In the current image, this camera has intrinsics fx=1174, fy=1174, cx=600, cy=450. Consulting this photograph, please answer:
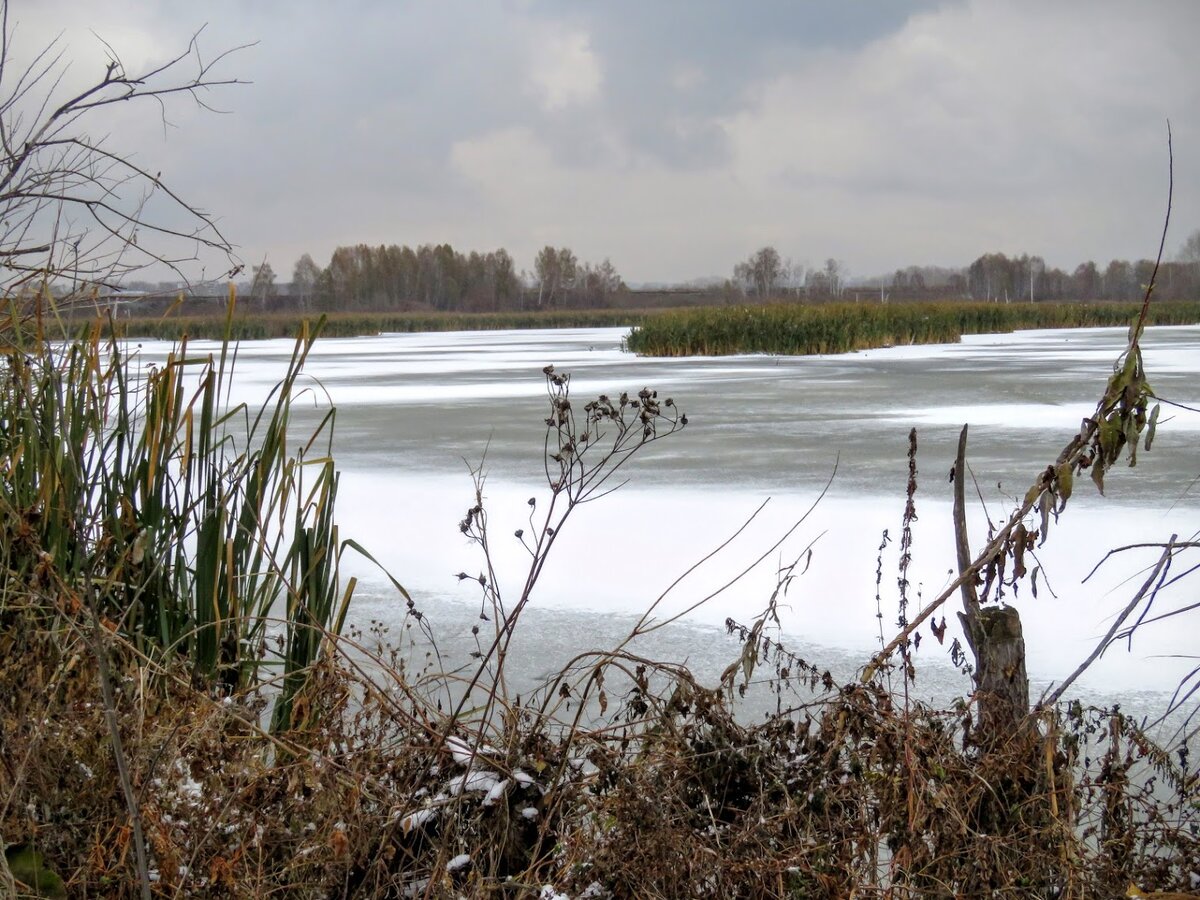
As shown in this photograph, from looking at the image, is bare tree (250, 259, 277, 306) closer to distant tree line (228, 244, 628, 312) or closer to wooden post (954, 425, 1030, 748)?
wooden post (954, 425, 1030, 748)

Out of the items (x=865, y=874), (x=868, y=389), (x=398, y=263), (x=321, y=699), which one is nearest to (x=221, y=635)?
(x=321, y=699)

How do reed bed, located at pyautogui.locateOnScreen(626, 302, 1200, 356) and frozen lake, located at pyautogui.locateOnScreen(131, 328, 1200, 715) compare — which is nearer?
frozen lake, located at pyautogui.locateOnScreen(131, 328, 1200, 715)

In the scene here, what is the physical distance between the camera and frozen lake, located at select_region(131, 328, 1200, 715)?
13.9ft

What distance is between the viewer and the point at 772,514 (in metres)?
6.48

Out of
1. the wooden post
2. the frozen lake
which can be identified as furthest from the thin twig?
the frozen lake

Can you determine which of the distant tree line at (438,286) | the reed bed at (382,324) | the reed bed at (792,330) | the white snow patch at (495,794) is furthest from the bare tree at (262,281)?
the distant tree line at (438,286)

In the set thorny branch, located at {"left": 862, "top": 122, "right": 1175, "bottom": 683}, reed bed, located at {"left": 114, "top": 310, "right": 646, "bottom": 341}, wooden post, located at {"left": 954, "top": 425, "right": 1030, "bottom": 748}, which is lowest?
wooden post, located at {"left": 954, "top": 425, "right": 1030, "bottom": 748}

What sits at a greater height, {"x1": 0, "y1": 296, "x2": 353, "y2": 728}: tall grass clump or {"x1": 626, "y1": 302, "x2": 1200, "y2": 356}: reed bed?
{"x1": 626, "y1": 302, "x2": 1200, "y2": 356}: reed bed

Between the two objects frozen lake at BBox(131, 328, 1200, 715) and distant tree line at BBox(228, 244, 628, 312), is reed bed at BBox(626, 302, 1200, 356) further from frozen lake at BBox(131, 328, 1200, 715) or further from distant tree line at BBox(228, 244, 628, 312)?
distant tree line at BBox(228, 244, 628, 312)

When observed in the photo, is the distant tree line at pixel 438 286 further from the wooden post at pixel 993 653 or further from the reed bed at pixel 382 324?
the wooden post at pixel 993 653

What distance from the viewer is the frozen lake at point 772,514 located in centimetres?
424

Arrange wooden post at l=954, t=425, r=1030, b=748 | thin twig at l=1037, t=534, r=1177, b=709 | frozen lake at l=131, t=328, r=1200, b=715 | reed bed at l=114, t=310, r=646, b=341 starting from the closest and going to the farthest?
thin twig at l=1037, t=534, r=1177, b=709
wooden post at l=954, t=425, r=1030, b=748
frozen lake at l=131, t=328, r=1200, b=715
reed bed at l=114, t=310, r=646, b=341

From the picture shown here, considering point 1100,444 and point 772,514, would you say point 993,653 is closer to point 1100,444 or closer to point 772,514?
point 1100,444

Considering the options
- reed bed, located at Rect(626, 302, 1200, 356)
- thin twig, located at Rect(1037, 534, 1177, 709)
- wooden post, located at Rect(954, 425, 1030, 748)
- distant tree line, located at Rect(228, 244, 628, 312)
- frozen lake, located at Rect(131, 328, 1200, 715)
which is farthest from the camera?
distant tree line, located at Rect(228, 244, 628, 312)
